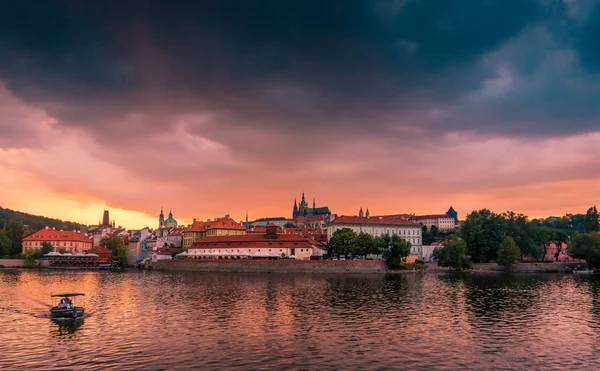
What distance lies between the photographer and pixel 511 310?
49.2m

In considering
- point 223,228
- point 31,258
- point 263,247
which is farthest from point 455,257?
point 31,258

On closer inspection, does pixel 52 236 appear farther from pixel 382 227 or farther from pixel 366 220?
pixel 382 227

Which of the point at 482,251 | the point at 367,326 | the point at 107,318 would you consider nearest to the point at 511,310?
the point at 367,326

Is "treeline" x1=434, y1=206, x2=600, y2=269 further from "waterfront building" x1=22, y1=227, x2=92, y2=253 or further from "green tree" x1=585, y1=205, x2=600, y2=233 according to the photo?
"waterfront building" x1=22, y1=227, x2=92, y2=253

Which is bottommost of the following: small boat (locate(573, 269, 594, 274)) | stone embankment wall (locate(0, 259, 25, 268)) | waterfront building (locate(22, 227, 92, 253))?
small boat (locate(573, 269, 594, 274))

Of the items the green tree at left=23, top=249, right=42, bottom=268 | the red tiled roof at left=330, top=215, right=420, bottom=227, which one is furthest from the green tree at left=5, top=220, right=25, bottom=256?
the red tiled roof at left=330, top=215, right=420, bottom=227

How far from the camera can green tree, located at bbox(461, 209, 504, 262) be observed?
136 metres

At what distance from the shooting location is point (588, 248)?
401 feet

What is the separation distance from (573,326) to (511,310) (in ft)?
30.5

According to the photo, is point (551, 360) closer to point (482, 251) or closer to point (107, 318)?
point (107, 318)

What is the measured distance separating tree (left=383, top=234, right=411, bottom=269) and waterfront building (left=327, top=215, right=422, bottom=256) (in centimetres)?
3500

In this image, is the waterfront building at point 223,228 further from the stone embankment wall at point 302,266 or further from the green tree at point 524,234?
the green tree at point 524,234

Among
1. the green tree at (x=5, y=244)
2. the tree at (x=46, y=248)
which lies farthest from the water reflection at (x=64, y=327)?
the green tree at (x=5, y=244)

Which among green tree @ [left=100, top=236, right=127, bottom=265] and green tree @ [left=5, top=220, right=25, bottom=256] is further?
green tree @ [left=5, top=220, right=25, bottom=256]
